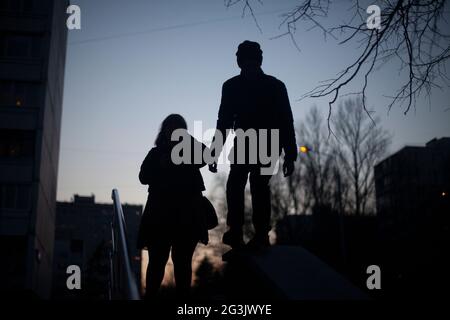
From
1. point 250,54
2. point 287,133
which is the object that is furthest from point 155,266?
point 250,54

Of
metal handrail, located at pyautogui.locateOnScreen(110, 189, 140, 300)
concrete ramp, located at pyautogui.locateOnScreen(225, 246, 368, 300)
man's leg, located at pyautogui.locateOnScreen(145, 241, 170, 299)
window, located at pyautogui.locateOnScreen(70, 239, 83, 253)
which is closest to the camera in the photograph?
metal handrail, located at pyautogui.locateOnScreen(110, 189, 140, 300)

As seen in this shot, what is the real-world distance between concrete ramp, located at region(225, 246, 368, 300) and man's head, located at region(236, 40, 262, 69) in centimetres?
184

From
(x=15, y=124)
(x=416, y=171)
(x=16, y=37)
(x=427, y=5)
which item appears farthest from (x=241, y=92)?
(x=416, y=171)

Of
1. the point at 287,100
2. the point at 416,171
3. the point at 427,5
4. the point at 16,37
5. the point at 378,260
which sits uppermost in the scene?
the point at 16,37

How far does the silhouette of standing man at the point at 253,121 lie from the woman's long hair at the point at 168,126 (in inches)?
20.3

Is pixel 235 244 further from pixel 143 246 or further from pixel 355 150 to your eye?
pixel 355 150

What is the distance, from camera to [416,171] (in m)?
Answer: 36.8

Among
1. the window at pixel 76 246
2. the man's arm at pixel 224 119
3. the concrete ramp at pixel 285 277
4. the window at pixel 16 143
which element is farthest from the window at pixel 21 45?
the window at pixel 76 246

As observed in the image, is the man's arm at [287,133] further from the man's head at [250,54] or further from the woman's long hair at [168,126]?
the woman's long hair at [168,126]

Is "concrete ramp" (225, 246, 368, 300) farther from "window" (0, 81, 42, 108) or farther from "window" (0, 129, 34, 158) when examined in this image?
"window" (0, 81, 42, 108)

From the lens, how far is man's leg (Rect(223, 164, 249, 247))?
197 inches

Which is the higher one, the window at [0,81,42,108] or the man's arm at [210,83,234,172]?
the window at [0,81,42,108]

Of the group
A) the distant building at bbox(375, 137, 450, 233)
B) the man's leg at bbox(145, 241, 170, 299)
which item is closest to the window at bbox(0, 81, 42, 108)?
the distant building at bbox(375, 137, 450, 233)
